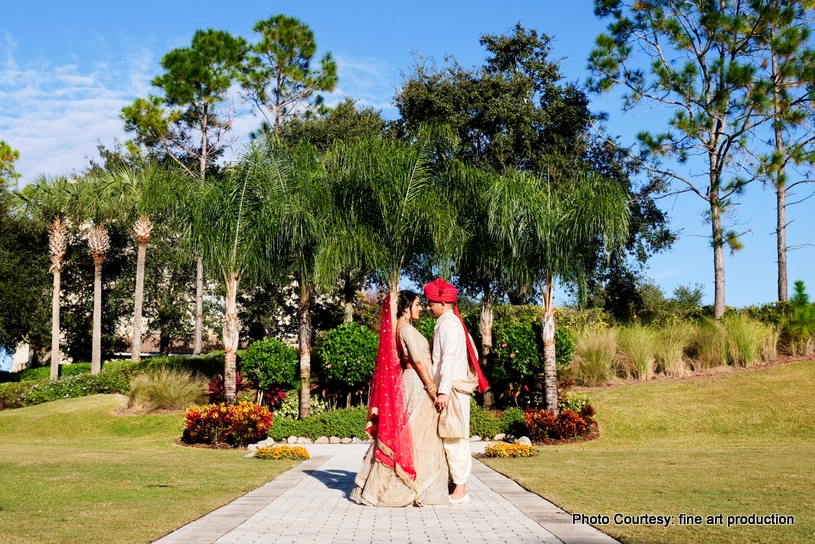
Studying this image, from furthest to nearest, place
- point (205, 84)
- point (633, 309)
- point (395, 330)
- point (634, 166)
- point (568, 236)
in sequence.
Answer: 1. point (205, 84)
2. point (633, 309)
3. point (634, 166)
4. point (568, 236)
5. point (395, 330)

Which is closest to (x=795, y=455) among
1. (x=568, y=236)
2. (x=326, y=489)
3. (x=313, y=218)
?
(x=568, y=236)

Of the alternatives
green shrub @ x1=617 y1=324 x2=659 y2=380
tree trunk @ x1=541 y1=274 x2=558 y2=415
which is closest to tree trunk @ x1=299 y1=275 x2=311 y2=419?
tree trunk @ x1=541 y1=274 x2=558 y2=415

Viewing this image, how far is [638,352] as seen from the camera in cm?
2275

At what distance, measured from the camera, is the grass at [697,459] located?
7.93 meters

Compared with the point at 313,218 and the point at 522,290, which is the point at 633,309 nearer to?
the point at 522,290

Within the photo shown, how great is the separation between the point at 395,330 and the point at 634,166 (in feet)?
78.3

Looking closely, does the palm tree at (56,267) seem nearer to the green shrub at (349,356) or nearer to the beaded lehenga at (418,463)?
the green shrub at (349,356)

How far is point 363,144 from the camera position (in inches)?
837

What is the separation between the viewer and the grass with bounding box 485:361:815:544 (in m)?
7.93

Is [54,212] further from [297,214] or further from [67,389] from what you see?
[297,214]

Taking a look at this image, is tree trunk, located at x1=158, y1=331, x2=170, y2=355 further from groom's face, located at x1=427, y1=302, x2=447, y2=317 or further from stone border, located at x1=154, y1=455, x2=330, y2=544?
groom's face, located at x1=427, y1=302, x2=447, y2=317

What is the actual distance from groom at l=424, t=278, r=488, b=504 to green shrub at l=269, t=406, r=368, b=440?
10277 millimetres

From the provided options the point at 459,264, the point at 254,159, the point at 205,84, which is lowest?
the point at 459,264

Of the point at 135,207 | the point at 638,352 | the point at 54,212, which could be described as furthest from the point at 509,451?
the point at 54,212
